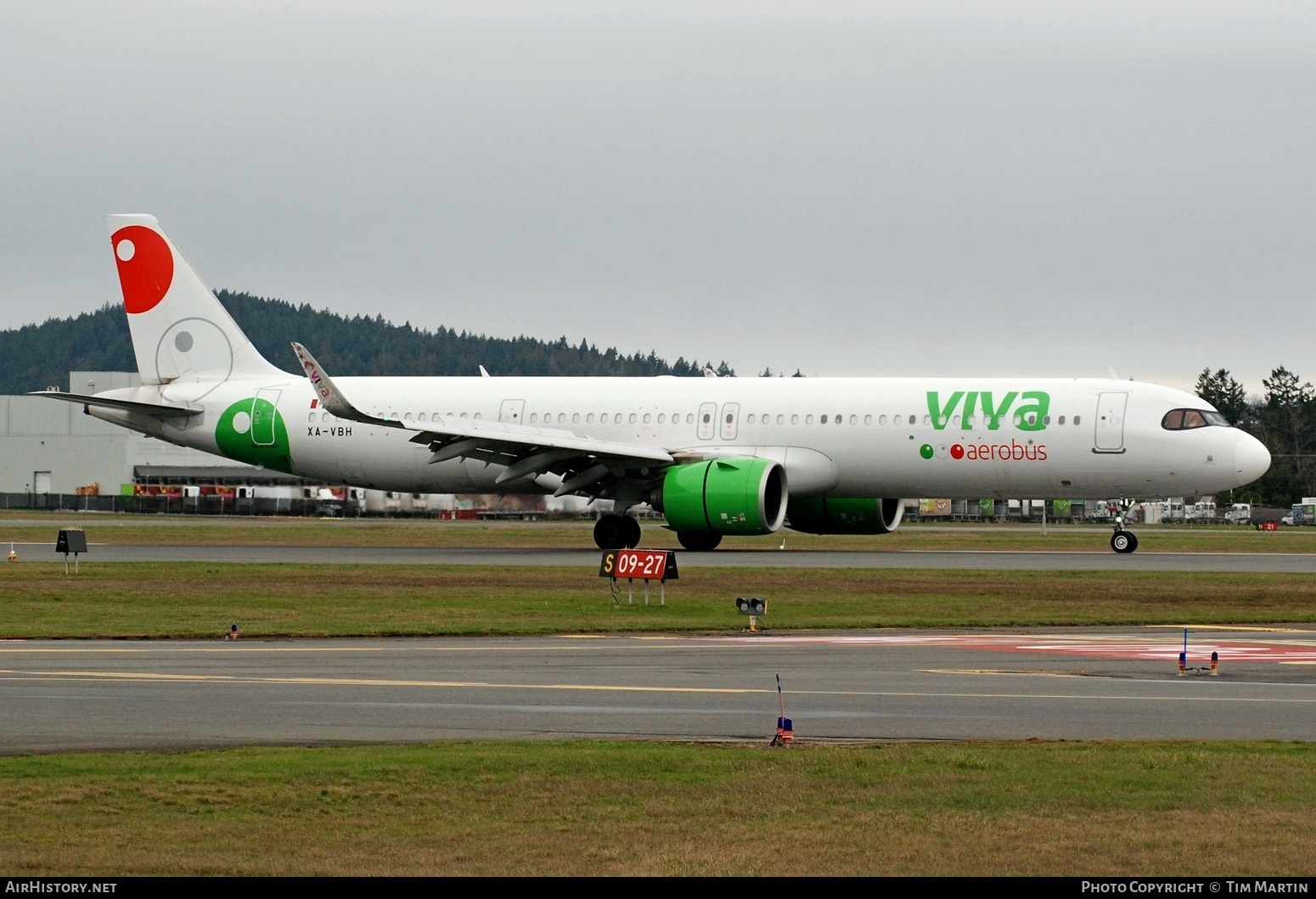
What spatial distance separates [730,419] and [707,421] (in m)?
0.62

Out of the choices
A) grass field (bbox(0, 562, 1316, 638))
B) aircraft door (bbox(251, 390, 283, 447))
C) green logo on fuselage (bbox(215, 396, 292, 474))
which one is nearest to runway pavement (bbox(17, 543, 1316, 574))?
grass field (bbox(0, 562, 1316, 638))

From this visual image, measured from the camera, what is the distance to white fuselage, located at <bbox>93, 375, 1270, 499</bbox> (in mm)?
41281

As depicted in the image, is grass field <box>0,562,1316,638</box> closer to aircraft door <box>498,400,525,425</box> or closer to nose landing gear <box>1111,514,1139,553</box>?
aircraft door <box>498,400,525,425</box>

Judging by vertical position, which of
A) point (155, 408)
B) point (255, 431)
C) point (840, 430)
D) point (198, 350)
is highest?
point (198, 350)

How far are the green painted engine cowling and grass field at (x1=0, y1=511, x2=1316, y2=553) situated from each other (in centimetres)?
78

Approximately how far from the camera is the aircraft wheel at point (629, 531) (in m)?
43.1

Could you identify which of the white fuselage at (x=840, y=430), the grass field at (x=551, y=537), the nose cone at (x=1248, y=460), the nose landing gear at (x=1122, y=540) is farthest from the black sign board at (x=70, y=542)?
the nose cone at (x=1248, y=460)

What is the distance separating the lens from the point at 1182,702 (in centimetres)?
1534

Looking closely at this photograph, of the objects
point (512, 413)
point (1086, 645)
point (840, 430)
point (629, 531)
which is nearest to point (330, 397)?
point (512, 413)

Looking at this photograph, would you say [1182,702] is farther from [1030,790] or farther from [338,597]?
[338,597]

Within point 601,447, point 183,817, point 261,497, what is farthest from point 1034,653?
point 261,497

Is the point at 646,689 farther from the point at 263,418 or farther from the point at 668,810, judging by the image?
the point at 263,418

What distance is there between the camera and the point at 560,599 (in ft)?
90.7

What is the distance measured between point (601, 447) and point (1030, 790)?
30498mm
